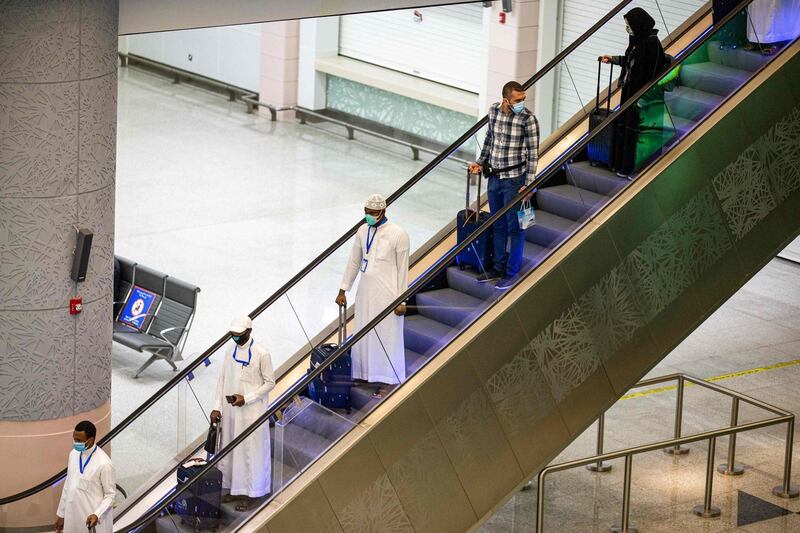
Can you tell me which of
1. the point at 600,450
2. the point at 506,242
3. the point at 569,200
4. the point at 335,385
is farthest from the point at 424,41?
the point at 335,385

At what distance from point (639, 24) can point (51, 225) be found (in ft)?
16.9

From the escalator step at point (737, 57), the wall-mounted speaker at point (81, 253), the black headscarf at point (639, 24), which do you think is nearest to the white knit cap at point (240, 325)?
the wall-mounted speaker at point (81, 253)

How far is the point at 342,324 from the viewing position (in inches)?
465

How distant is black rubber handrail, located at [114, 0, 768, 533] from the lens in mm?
10188

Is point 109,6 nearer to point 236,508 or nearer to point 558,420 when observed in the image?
point 236,508

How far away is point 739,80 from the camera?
12.0 m

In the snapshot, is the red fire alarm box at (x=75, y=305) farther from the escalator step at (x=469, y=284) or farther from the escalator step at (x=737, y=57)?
the escalator step at (x=737, y=57)

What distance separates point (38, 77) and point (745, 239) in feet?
19.6

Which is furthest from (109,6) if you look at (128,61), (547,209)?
(128,61)

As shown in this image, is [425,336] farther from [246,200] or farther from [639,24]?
[246,200]

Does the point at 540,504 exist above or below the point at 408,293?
below

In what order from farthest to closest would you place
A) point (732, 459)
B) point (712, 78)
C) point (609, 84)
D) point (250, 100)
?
point (250, 100) < point (732, 459) < point (609, 84) < point (712, 78)

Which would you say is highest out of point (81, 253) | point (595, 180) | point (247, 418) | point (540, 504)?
point (595, 180)

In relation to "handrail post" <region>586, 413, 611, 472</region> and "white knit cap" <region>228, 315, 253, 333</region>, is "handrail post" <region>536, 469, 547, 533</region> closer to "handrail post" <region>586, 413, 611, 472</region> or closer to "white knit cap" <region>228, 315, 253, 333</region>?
"handrail post" <region>586, 413, 611, 472</region>
